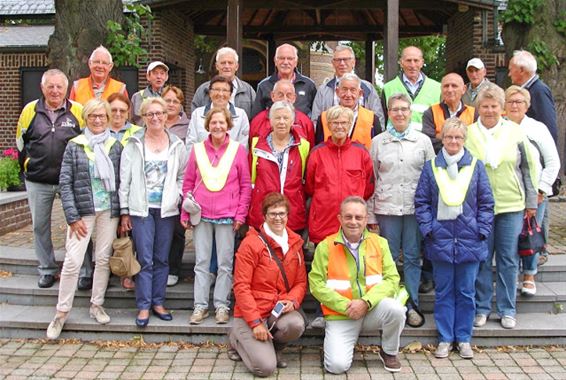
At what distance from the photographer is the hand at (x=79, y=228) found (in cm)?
512

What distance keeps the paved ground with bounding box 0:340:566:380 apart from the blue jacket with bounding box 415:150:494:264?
79 centimetres

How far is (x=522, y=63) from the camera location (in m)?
5.74

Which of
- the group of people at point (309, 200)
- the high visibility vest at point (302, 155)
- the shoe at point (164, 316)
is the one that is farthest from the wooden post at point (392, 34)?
the shoe at point (164, 316)

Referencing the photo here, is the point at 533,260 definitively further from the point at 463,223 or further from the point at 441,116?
the point at 441,116

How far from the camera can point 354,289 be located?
15.7ft

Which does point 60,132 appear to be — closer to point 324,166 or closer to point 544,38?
point 324,166

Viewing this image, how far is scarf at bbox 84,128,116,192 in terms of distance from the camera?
516 cm

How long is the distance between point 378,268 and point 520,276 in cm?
192

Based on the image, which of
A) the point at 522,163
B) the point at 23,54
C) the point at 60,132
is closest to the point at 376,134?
the point at 522,163

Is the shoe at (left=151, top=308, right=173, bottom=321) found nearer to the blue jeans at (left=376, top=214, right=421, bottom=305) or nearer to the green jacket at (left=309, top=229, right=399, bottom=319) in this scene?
the green jacket at (left=309, top=229, right=399, bottom=319)

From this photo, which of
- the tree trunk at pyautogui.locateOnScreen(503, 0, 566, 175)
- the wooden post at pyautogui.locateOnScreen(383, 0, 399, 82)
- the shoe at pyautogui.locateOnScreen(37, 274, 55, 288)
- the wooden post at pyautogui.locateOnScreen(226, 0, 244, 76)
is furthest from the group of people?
the tree trunk at pyautogui.locateOnScreen(503, 0, 566, 175)

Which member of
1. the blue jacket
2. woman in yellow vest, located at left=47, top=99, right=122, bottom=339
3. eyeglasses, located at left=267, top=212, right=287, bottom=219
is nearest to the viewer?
eyeglasses, located at left=267, top=212, right=287, bottom=219

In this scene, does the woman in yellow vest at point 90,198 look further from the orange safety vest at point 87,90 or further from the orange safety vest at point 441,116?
the orange safety vest at point 441,116

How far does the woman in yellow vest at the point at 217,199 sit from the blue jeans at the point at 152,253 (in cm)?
26
